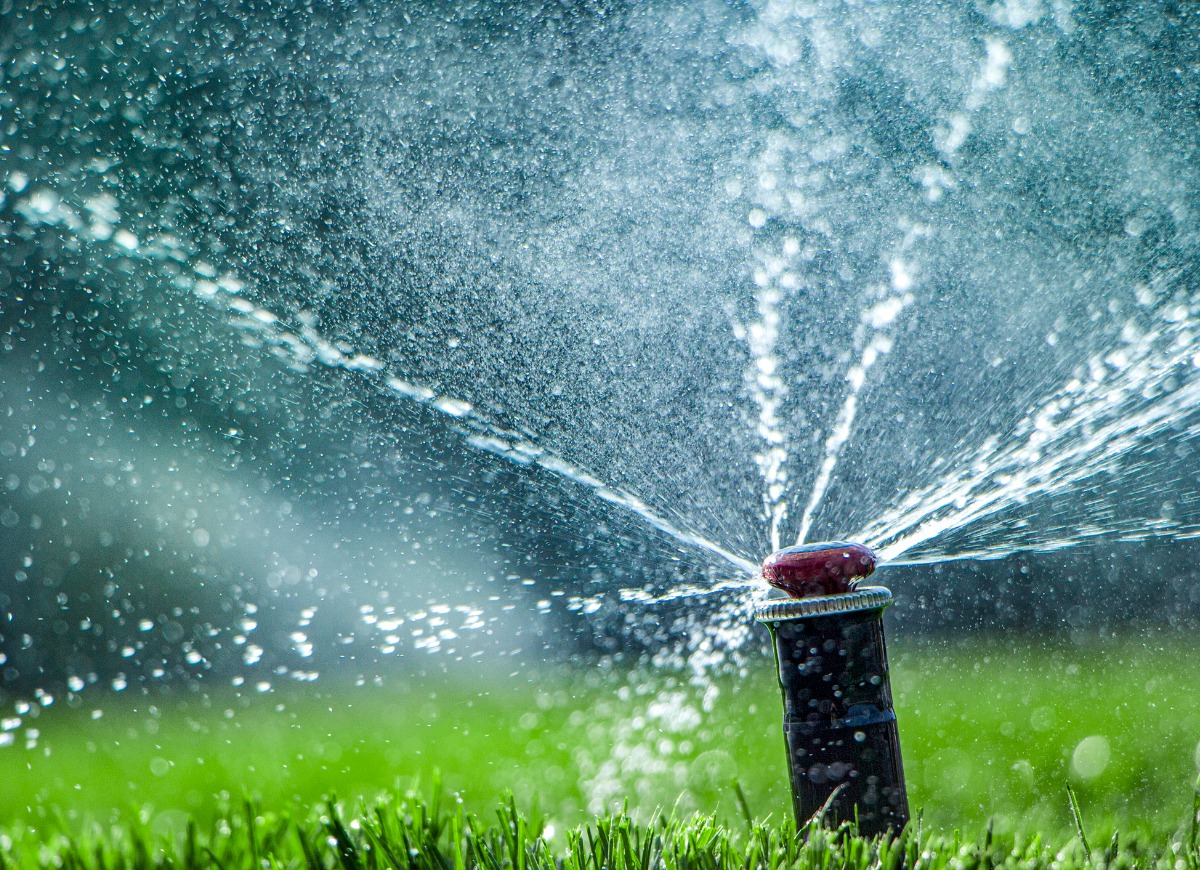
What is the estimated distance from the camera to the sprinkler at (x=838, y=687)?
164 centimetres

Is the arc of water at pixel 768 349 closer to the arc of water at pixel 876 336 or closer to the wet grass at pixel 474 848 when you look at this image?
the arc of water at pixel 876 336

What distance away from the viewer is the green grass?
2.13 metres

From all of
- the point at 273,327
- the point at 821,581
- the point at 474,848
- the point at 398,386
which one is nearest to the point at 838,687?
the point at 821,581

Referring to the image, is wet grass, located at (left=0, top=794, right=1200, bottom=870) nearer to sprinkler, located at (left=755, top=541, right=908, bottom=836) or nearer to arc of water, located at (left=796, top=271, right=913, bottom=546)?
sprinkler, located at (left=755, top=541, right=908, bottom=836)

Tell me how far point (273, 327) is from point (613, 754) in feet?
14.3

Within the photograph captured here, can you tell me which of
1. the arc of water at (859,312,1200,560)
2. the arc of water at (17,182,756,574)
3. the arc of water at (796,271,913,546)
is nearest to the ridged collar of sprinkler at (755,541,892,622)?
the arc of water at (859,312,1200,560)

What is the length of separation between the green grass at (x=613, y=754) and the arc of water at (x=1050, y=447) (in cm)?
72

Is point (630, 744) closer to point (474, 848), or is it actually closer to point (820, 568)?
point (474, 848)

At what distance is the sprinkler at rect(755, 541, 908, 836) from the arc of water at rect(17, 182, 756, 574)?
14.0 ft

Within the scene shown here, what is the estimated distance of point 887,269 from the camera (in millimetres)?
6301

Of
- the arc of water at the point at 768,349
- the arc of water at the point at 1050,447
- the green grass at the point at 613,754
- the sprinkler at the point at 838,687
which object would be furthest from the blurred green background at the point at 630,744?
the arc of water at the point at 768,349

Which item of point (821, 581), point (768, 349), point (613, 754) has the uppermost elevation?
point (768, 349)

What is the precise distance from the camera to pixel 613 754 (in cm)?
352

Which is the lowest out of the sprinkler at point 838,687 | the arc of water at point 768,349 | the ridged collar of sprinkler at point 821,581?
the sprinkler at point 838,687
